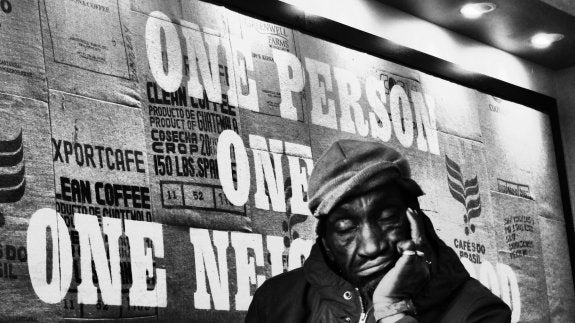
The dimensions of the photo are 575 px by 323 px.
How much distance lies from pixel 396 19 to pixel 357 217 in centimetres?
346

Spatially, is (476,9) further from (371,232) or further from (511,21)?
(371,232)

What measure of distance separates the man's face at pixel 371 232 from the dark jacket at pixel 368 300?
0.07 metres

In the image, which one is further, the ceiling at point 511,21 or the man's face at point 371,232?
the ceiling at point 511,21

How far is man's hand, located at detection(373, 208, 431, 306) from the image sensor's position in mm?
1970

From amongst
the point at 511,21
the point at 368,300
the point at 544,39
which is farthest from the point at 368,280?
the point at 544,39

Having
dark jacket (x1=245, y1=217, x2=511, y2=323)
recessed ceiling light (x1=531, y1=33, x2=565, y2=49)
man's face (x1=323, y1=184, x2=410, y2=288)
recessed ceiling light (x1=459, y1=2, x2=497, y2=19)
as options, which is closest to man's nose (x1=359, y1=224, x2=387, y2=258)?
man's face (x1=323, y1=184, x2=410, y2=288)

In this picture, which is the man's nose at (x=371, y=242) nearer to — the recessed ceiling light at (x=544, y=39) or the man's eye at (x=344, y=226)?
the man's eye at (x=344, y=226)

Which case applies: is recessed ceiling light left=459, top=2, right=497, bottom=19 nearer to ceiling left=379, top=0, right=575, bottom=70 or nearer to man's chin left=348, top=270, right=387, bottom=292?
ceiling left=379, top=0, right=575, bottom=70

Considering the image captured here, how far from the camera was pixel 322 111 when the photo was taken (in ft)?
15.0

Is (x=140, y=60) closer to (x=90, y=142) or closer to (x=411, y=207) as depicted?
(x=90, y=142)

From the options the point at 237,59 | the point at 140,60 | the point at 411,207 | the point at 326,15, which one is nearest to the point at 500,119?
the point at 326,15

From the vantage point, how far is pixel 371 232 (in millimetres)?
2000

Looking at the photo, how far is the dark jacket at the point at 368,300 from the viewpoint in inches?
77.7

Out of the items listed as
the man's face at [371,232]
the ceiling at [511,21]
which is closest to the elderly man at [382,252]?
the man's face at [371,232]
